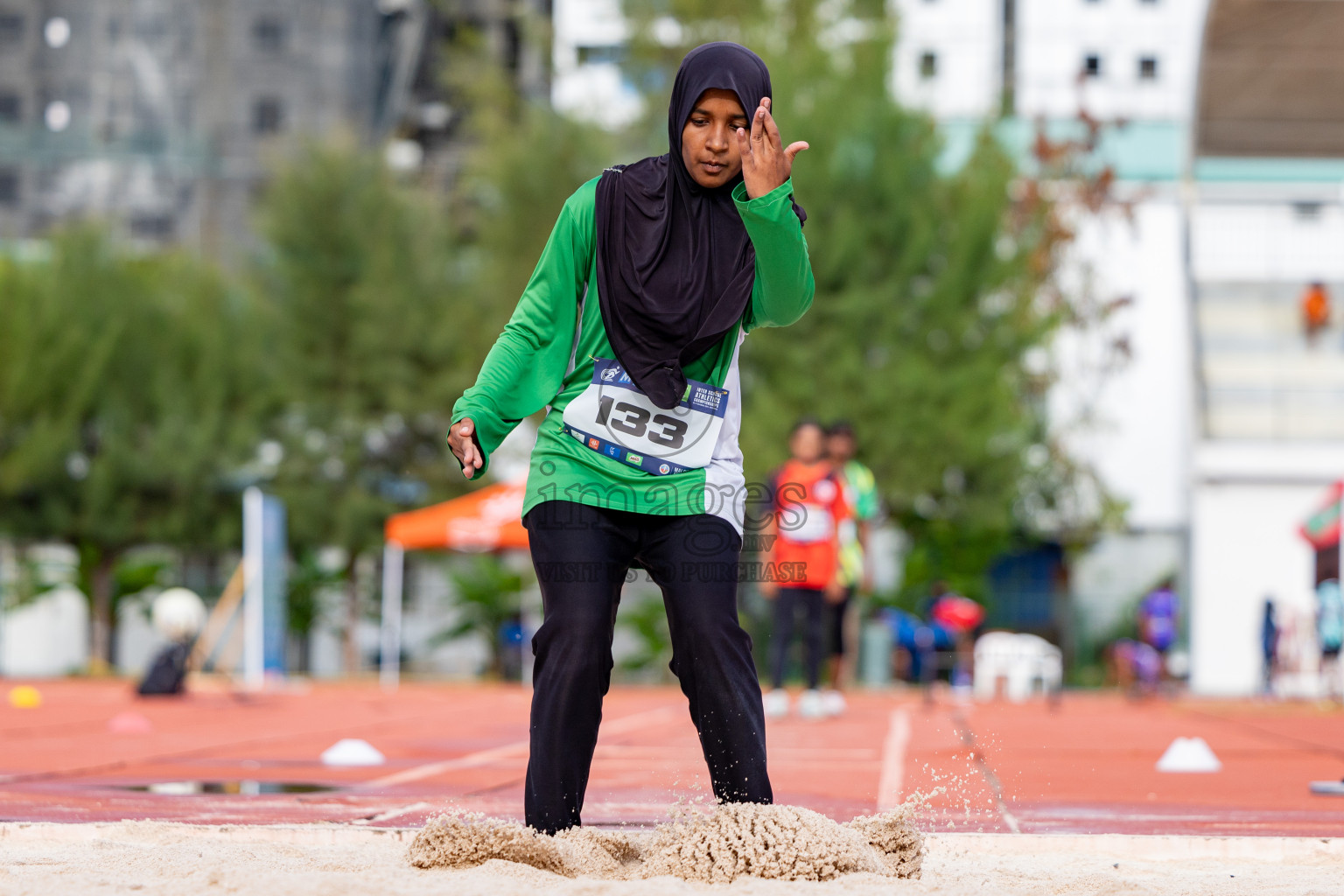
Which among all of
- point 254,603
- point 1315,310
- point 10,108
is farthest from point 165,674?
point 10,108

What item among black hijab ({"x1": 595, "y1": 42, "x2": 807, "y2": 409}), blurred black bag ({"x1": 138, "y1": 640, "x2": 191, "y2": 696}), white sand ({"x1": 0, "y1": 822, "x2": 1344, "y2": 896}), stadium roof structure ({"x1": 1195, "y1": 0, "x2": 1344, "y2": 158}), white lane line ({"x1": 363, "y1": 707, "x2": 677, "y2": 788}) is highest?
stadium roof structure ({"x1": 1195, "y1": 0, "x2": 1344, "y2": 158})

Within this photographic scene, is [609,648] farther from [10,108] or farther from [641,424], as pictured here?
[10,108]

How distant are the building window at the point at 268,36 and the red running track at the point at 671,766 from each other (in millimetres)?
37779

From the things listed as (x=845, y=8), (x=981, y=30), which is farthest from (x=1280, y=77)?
(x=981, y=30)

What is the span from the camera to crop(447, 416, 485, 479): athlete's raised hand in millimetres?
3363

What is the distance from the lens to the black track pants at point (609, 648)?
3428mm

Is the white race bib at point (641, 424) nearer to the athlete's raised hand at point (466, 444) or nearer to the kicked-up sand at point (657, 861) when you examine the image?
the athlete's raised hand at point (466, 444)

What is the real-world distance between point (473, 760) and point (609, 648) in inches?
142

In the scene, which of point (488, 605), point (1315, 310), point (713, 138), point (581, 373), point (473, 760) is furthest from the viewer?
point (488, 605)

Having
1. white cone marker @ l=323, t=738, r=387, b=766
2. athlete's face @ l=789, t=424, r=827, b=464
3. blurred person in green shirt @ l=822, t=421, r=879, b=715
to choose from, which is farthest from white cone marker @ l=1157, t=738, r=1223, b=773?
blurred person in green shirt @ l=822, t=421, r=879, b=715

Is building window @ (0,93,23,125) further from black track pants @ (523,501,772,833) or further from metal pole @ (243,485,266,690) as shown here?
black track pants @ (523,501,772,833)

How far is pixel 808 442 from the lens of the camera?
9391mm

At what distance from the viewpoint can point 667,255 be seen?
348 cm

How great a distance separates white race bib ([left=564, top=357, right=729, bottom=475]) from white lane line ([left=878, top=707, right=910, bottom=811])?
122cm
